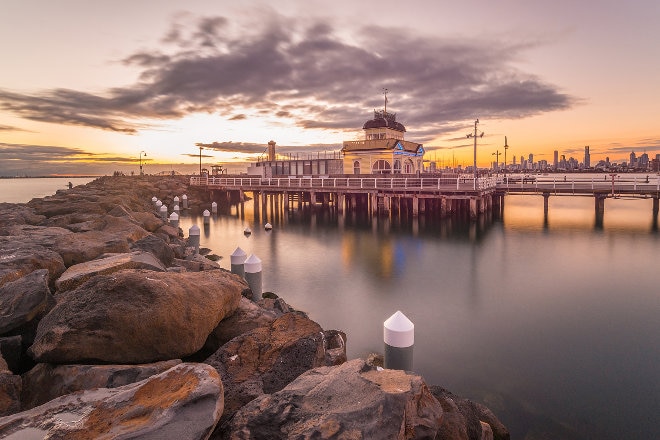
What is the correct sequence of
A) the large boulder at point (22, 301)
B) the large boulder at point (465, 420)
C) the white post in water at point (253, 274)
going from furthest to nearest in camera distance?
the white post in water at point (253, 274), the large boulder at point (22, 301), the large boulder at point (465, 420)

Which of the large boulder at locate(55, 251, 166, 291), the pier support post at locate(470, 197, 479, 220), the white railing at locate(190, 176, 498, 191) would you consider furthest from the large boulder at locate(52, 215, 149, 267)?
the pier support post at locate(470, 197, 479, 220)

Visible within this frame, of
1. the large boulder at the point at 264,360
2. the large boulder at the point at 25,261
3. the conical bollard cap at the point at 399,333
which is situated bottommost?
the conical bollard cap at the point at 399,333

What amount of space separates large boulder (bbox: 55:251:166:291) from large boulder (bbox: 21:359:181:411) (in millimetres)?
2229

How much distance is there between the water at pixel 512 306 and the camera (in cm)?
630

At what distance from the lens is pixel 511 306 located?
11.0m

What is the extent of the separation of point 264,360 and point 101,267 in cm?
360

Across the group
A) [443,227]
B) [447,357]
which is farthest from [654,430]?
[443,227]

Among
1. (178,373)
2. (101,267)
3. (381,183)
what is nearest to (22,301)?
(101,267)

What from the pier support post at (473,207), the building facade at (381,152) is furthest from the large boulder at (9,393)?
the building facade at (381,152)

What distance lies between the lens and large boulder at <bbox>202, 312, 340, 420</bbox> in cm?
346

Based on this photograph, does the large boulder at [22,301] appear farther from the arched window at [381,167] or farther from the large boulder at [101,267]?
the arched window at [381,167]

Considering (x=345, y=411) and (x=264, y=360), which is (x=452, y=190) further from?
(x=345, y=411)

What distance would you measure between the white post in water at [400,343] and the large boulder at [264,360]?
1112mm

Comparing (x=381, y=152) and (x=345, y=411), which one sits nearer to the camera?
(x=345, y=411)
